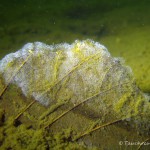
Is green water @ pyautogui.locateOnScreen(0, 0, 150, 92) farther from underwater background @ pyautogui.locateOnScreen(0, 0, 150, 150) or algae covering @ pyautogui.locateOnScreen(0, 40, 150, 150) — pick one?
algae covering @ pyautogui.locateOnScreen(0, 40, 150, 150)

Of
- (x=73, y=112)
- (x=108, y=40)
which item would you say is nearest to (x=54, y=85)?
(x=73, y=112)

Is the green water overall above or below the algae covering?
above

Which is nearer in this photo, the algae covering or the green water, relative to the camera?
the algae covering

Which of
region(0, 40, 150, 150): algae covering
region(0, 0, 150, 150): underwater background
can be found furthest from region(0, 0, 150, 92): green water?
region(0, 40, 150, 150): algae covering

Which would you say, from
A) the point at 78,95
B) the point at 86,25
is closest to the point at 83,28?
the point at 86,25

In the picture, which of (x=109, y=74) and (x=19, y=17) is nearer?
(x=109, y=74)

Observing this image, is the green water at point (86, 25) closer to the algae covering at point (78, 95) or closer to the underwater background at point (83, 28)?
the underwater background at point (83, 28)

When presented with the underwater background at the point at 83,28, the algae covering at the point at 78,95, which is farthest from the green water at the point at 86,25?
the algae covering at the point at 78,95

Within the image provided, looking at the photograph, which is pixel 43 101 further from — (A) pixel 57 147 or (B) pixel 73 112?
(A) pixel 57 147
